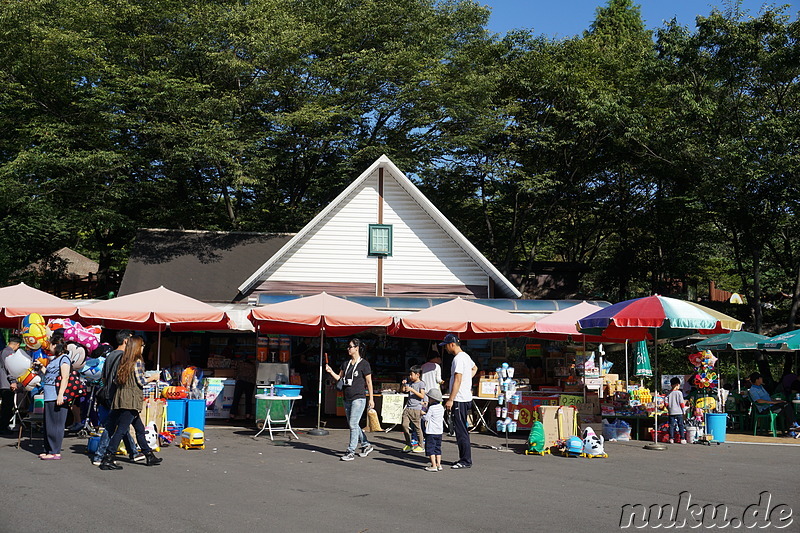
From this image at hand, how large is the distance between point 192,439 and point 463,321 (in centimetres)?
575

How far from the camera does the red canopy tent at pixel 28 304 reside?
16391 millimetres

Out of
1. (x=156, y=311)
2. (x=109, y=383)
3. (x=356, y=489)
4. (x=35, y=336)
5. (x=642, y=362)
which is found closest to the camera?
(x=356, y=489)

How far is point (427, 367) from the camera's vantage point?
41.7 feet

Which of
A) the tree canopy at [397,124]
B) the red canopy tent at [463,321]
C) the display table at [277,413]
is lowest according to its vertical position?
the display table at [277,413]

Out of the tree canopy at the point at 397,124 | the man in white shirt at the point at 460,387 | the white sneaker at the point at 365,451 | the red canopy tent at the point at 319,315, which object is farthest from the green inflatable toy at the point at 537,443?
the tree canopy at the point at 397,124

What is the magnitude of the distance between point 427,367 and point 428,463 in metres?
1.80

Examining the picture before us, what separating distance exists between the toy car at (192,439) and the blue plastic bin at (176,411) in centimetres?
74

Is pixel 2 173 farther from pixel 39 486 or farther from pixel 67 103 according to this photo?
pixel 39 486

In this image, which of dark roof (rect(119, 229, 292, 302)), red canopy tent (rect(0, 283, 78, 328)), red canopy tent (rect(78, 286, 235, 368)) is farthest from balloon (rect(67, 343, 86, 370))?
dark roof (rect(119, 229, 292, 302))

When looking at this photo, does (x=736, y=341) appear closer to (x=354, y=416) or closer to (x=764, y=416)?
(x=764, y=416)

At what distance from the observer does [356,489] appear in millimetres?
9148

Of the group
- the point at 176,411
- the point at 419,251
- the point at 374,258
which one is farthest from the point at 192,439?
the point at 419,251

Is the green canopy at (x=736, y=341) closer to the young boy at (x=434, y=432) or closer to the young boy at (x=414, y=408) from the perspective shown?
the young boy at (x=414, y=408)

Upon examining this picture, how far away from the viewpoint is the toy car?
12698 millimetres
